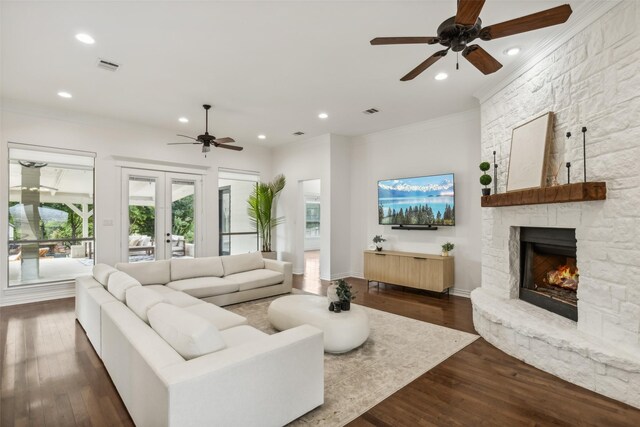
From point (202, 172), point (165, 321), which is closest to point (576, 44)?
point (165, 321)

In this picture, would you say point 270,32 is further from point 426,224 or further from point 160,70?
point 426,224

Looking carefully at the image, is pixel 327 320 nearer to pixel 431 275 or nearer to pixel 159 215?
pixel 431 275

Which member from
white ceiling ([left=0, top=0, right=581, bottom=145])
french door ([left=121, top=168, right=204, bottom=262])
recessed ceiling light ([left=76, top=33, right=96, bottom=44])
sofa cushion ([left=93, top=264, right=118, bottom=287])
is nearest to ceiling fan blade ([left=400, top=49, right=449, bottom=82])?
white ceiling ([left=0, top=0, right=581, bottom=145])

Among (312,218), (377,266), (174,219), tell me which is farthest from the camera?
(312,218)

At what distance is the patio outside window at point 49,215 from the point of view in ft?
16.3

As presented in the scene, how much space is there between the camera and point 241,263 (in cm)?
540

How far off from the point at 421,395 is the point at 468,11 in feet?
8.68

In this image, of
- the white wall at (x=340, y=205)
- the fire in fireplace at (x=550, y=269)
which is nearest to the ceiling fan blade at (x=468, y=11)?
the fire in fireplace at (x=550, y=269)

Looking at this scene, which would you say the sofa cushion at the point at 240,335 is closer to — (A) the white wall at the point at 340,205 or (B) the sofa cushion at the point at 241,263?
(B) the sofa cushion at the point at 241,263

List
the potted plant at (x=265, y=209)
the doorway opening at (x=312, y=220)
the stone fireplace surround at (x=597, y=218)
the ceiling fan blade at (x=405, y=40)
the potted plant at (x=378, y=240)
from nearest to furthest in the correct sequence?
the ceiling fan blade at (x=405, y=40)
the stone fireplace surround at (x=597, y=218)
the potted plant at (x=378, y=240)
the potted plant at (x=265, y=209)
the doorway opening at (x=312, y=220)

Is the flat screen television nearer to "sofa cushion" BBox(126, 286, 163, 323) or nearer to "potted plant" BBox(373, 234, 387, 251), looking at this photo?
"potted plant" BBox(373, 234, 387, 251)

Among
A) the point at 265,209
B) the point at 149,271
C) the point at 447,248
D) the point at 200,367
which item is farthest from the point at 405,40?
the point at 265,209

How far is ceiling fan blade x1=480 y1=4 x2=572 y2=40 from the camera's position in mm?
1930

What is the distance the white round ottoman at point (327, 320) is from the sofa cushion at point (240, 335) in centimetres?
68
